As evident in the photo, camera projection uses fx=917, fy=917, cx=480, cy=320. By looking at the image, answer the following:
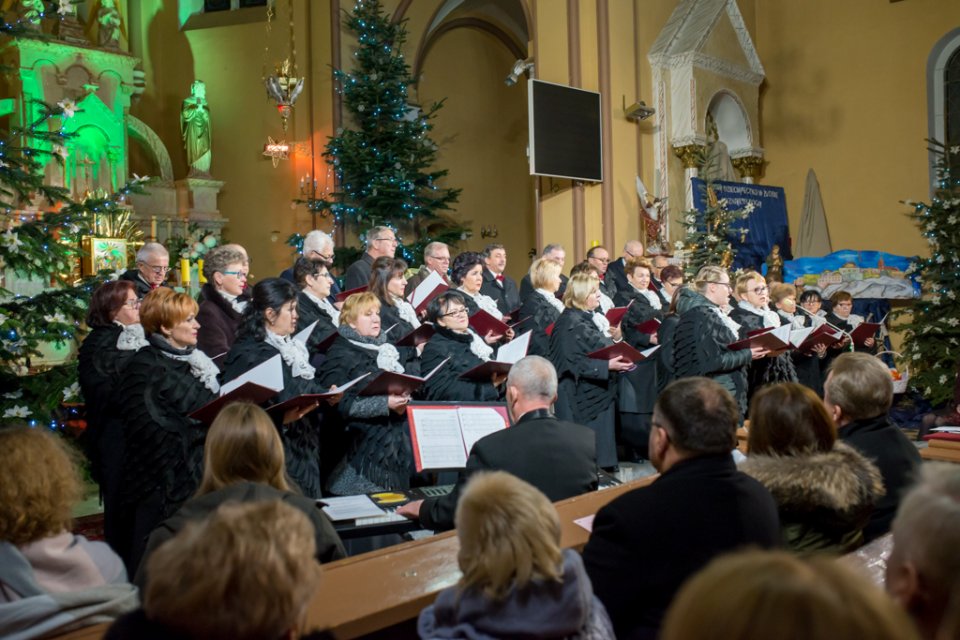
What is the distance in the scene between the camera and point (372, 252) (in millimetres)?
7230

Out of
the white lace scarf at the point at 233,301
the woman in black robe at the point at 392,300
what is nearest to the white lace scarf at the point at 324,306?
the woman in black robe at the point at 392,300

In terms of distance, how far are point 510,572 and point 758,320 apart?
19.7ft

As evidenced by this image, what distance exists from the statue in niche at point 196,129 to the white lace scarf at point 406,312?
30.0 feet

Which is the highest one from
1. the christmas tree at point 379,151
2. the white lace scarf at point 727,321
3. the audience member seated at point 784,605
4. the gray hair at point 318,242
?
the christmas tree at point 379,151

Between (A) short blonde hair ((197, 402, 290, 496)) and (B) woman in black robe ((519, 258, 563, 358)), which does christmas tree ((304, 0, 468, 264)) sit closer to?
(B) woman in black robe ((519, 258, 563, 358))

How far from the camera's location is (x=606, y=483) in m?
3.94

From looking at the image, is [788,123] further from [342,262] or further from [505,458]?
[505,458]

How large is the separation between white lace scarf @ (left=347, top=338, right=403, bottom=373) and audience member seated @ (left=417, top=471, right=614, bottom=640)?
2.88 meters

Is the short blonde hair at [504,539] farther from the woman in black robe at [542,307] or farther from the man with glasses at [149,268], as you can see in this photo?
the woman in black robe at [542,307]

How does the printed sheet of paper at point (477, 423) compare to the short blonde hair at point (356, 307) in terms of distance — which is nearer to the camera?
the printed sheet of paper at point (477, 423)

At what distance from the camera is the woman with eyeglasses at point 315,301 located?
17.7 ft

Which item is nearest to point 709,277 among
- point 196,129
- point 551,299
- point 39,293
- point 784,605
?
point 551,299

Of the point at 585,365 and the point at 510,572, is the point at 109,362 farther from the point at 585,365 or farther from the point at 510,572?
the point at 585,365

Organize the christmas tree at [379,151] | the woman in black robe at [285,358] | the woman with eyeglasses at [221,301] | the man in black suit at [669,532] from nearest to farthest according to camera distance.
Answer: the man in black suit at [669,532] < the woman in black robe at [285,358] < the woman with eyeglasses at [221,301] < the christmas tree at [379,151]
